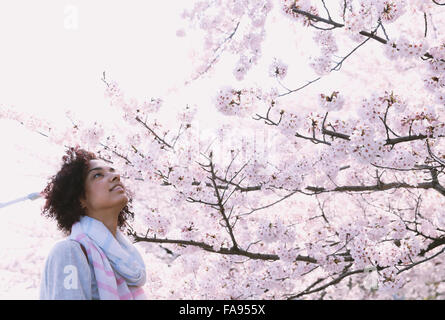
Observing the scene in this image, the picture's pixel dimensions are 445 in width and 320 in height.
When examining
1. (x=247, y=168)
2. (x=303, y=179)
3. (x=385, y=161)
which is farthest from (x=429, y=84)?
(x=247, y=168)

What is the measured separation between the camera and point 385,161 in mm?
3609

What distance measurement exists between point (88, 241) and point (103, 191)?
0.48 meters

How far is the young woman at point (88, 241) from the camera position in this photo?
6.61 ft

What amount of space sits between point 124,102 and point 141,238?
1386mm

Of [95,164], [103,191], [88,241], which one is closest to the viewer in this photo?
[88,241]

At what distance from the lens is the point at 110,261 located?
2.34 meters

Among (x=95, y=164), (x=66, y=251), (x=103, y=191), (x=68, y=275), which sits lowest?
(x=68, y=275)

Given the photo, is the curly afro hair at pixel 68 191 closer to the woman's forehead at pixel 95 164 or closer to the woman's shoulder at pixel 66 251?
the woman's forehead at pixel 95 164

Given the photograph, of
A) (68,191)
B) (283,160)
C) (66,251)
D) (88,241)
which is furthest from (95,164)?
(283,160)

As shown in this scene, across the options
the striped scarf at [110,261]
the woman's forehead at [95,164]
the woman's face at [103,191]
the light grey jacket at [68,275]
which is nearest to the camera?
the light grey jacket at [68,275]

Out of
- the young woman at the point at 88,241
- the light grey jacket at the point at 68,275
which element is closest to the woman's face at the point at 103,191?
the young woman at the point at 88,241

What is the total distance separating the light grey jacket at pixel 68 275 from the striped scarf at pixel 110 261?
59 mm

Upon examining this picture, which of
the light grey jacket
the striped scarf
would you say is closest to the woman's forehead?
the striped scarf

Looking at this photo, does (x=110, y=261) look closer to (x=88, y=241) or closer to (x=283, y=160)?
(x=88, y=241)
